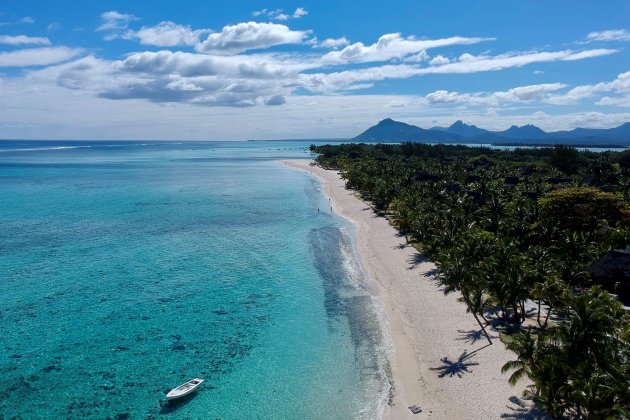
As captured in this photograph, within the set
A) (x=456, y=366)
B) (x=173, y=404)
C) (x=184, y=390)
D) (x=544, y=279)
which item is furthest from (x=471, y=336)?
(x=173, y=404)

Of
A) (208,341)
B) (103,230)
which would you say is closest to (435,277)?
(208,341)

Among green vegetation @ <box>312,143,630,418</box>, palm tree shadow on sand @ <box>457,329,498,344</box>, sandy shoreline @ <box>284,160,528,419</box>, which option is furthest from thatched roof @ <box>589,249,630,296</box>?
palm tree shadow on sand @ <box>457,329,498,344</box>

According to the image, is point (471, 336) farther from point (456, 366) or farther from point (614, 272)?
point (614, 272)

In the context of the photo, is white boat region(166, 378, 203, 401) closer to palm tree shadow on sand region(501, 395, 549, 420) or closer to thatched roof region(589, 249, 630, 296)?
palm tree shadow on sand region(501, 395, 549, 420)

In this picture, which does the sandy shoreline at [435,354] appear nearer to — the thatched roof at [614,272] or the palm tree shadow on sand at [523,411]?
the palm tree shadow on sand at [523,411]

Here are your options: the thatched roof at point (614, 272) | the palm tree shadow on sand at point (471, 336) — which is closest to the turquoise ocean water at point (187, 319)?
the palm tree shadow on sand at point (471, 336)

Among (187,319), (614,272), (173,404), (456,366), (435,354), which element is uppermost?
(614,272)
